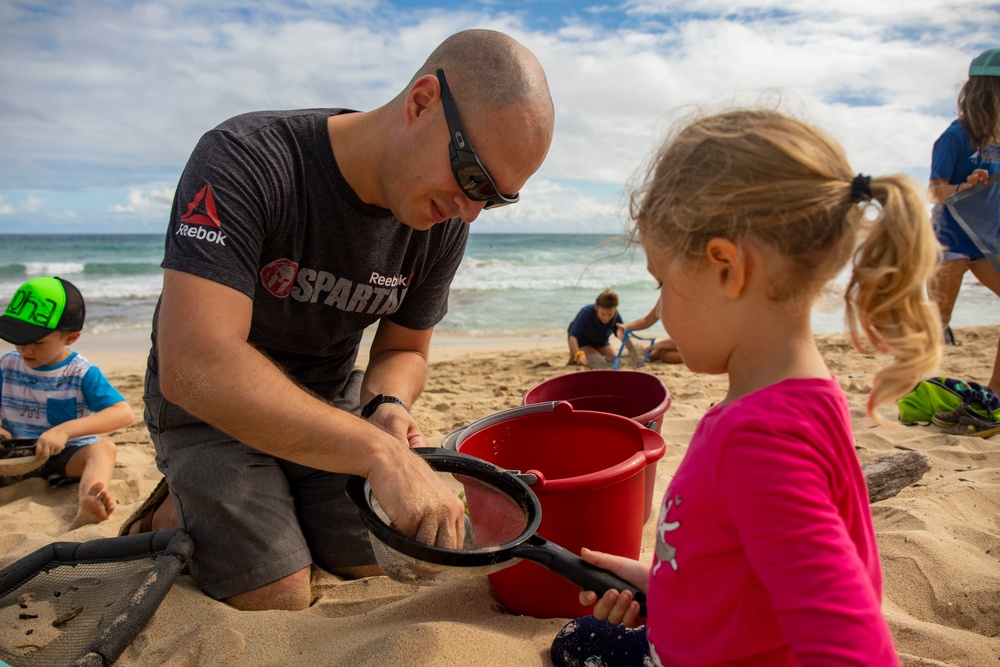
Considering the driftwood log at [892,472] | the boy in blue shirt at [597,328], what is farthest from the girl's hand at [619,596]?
the boy in blue shirt at [597,328]

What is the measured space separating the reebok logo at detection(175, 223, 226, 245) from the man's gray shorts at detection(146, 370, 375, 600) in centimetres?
79

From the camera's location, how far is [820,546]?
1.01 m

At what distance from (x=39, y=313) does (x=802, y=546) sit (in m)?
3.57

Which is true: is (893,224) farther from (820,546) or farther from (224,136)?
(224,136)

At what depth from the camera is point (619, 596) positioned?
1448 millimetres

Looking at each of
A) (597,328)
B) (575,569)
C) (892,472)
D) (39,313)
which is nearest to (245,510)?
(575,569)

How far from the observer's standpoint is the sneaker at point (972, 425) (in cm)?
336

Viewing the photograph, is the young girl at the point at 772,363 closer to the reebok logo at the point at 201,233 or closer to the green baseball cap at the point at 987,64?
the reebok logo at the point at 201,233

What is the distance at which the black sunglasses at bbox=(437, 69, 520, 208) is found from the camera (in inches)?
77.4

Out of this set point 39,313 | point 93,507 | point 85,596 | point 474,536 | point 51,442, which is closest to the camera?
point 474,536

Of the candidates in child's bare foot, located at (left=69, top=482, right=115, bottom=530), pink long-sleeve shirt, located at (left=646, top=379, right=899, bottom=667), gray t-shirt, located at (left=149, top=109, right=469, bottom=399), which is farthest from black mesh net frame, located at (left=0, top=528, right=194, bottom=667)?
pink long-sleeve shirt, located at (left=646, top=379, right=899, bottom=667)

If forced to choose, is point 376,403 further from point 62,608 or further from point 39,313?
point 39,313

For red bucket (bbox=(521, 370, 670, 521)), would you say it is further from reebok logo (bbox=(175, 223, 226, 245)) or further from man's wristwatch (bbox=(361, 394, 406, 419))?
reebok logo (bbox=(175, 223, 226, 245))

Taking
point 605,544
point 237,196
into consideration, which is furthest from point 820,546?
point 237,196
